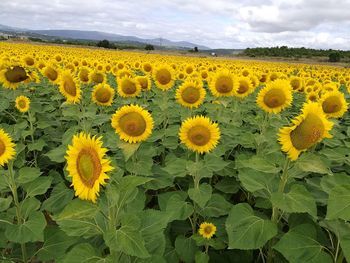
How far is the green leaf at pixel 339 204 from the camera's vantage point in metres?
2.39

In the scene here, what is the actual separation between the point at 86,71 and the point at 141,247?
19.2 ft

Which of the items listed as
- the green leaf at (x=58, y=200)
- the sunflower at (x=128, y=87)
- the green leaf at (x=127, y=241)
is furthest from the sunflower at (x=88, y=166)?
the sunflower at (x=128, y=87)

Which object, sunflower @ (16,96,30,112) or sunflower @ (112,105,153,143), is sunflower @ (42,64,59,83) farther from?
sunflower @ (112,105,153,143)

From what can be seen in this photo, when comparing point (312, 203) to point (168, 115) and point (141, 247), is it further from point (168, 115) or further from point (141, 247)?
point (168, 115)

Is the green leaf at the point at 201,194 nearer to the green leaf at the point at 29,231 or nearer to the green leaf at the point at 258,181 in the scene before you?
the green leaf at the point at 258,181

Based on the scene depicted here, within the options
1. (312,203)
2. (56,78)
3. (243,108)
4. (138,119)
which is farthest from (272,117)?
(56,78)

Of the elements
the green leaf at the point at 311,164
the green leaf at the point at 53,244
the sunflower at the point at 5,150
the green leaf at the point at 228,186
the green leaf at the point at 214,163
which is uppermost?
the green leaf at the point at 311,164

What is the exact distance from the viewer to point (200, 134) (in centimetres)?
405

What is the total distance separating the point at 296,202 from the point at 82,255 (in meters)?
1.70

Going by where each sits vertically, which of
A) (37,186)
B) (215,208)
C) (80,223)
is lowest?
(215,208)


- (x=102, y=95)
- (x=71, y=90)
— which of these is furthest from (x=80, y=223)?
(x=102, y=95)

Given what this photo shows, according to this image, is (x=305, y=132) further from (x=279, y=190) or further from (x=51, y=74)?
(x=51, y=74)

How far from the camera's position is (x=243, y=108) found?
7.45 m

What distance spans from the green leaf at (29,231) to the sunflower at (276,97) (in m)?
3.44
